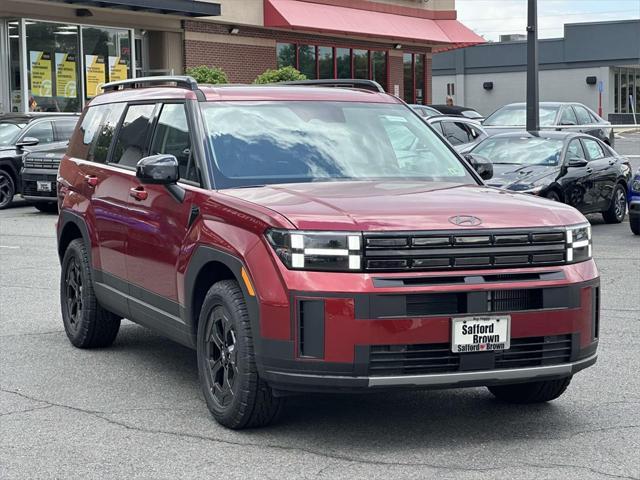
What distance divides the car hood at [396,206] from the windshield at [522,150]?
431 inches

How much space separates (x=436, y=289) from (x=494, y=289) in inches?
12.1

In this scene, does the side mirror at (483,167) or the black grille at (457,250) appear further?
the side mirror at (483,167)

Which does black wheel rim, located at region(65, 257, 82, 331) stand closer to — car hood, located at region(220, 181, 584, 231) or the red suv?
the red suv

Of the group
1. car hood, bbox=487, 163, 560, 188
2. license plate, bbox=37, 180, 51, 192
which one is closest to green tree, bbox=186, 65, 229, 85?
license plate, bbox=37, 180, 51, 192

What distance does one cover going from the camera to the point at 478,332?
555 cm

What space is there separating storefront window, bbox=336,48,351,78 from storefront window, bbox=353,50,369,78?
0.32 m

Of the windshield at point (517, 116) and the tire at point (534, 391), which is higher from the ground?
the windshield at point (517, 116)

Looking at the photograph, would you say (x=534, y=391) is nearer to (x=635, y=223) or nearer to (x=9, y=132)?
(x=635, y=223)

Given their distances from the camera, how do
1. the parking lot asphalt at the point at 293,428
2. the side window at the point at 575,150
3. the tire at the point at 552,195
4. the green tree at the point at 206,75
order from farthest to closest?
the green tree at the point at 206,75 → the side window at the point at 575,150 → the tire at the point at 552,195 → the parking lot asphalt at the point at 293,428

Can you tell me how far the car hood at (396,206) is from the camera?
18.3 ft

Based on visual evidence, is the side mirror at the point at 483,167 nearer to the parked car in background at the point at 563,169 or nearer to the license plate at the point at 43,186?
the parked car in background at the point at 563,169

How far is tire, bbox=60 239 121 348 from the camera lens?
325 inches

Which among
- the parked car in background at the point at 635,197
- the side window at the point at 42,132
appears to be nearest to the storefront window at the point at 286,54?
the side window at the point at 42,132

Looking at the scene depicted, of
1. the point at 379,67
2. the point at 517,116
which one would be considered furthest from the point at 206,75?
the point at 379,67
